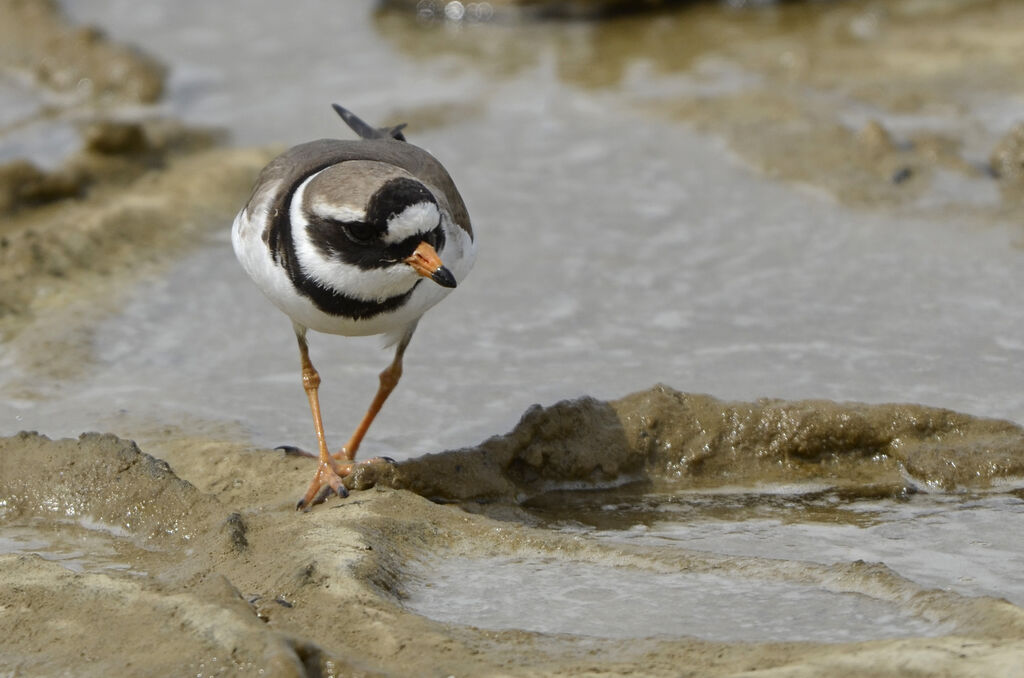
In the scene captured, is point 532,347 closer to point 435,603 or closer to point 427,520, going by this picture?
point 427,520

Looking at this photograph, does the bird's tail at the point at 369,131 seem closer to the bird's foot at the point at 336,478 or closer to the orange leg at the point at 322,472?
the orange leg at the point at 322,472

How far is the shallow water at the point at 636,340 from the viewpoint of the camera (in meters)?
4.17

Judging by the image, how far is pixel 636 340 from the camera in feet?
21.2

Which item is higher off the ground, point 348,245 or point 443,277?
point 348,245

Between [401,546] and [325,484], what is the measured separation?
2.40 ft

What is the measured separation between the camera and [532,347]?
21.2 ft

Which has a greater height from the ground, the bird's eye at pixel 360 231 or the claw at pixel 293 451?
the bird's eye at pixel 360 231

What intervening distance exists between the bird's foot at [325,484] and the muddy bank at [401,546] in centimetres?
9

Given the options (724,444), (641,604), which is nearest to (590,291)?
(724,444)

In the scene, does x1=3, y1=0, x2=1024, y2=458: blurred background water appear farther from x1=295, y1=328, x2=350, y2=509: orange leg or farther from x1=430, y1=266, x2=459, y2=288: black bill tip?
x1=430, y1=266, x2=459, y2=288: black bill tip

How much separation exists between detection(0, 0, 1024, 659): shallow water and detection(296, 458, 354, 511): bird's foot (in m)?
0.57

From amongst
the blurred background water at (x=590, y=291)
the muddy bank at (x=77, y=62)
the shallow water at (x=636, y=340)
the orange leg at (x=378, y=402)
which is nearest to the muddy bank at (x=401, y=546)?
the shallow water at (x=636, y=340)

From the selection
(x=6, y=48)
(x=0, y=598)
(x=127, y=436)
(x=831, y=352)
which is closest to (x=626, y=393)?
(x=831, y=352)

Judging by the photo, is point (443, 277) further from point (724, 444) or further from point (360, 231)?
point (724, 444)
